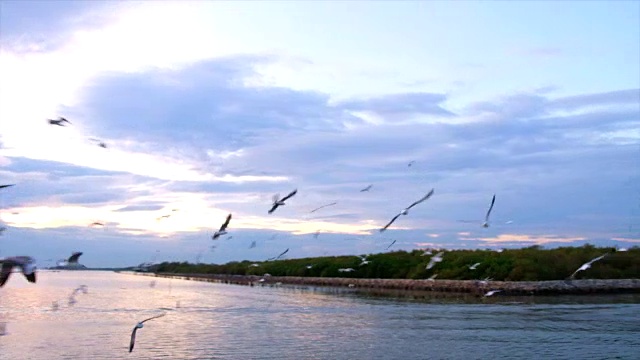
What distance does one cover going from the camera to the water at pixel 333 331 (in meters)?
24.8

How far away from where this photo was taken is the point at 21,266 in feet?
35.5

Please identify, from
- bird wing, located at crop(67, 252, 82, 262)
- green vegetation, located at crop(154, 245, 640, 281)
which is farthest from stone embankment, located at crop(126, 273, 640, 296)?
bird wing, located at crop(67, 252, 82, 262)

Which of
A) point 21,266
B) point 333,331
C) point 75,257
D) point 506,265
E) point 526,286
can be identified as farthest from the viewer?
point 506,265

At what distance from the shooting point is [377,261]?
8488 cm

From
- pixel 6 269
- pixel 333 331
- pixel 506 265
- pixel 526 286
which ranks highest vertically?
pixel 506 265

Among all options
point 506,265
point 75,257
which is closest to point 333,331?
point 75,257

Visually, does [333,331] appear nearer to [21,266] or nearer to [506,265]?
[21,266]

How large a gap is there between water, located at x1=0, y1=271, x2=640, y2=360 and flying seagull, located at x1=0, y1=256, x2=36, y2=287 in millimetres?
13261

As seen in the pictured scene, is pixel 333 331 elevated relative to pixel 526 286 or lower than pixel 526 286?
lower

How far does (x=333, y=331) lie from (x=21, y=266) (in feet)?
70.4

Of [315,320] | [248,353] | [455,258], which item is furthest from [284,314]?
[455,258]

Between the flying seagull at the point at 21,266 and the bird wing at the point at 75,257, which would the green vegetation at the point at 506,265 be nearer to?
the bird wing at the point at 75,257

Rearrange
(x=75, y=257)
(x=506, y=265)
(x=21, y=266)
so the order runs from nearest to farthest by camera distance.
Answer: (x=21, y=266) < (x=75, y=257) < (x=506, y=265)

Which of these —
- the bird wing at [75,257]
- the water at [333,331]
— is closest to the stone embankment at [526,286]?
the water at [333,331]
